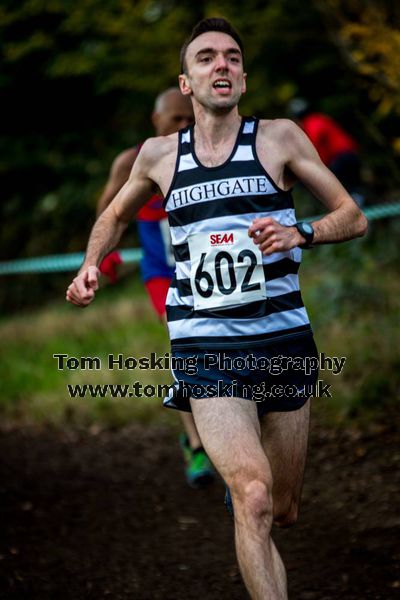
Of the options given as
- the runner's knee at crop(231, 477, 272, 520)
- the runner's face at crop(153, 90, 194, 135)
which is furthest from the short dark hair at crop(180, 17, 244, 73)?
the runner's face at crop(153, 90, 194, 135)

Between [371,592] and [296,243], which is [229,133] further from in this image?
[371,592]

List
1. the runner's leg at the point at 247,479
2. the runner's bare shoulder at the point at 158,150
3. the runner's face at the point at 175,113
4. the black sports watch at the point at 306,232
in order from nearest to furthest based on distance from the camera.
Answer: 1. the runner's leg at the point at 247,479
2. the black sports watch at the point at 306,232
3. the runner's bare shoulder at the point at 158,150
4. the runner's face at the point at 175,113

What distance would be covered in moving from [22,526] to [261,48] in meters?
5.92

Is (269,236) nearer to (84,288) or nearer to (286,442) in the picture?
(84,288)

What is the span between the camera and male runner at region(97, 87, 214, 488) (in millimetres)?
5863

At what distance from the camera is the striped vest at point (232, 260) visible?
3.63m

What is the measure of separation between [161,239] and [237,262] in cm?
259

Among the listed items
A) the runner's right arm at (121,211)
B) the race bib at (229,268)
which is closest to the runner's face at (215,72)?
the runner's right arm at (121,211)

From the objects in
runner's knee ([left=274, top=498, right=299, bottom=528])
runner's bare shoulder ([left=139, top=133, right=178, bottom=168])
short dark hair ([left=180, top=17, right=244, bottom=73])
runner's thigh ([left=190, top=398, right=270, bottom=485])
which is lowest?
runner's knee ([left=274, top=498, right=299, bottom=528])

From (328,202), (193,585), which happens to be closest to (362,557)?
(193,585)

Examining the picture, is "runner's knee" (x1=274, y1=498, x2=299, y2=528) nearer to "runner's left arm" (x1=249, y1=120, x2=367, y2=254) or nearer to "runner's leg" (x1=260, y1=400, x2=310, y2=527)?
"runner's leg" (x1=260, y1=400, x2=310, y2=527)

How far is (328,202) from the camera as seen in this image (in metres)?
3.68

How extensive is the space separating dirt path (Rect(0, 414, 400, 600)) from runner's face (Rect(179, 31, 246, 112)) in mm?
2043

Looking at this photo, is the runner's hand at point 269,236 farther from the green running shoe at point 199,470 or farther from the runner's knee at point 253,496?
the green running shoe at point 199,470
